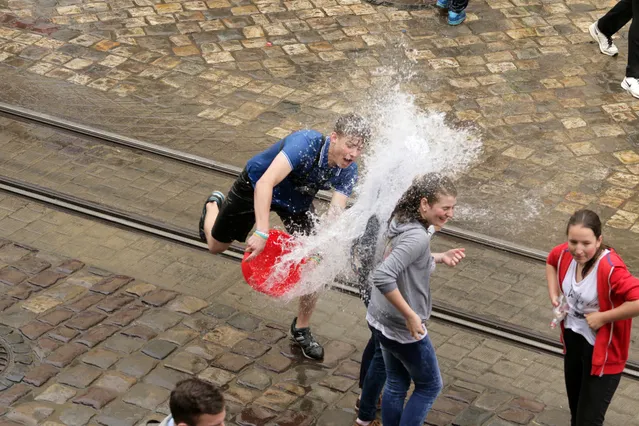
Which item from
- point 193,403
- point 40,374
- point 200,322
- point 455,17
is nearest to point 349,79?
point 455,17

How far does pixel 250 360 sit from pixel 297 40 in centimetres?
621

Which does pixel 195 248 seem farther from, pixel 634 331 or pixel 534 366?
pixel 634 331

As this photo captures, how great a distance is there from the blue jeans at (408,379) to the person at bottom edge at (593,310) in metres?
0.84

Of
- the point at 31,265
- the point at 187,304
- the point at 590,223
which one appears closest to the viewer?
the point at 590,223

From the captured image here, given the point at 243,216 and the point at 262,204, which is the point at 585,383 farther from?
the point at 243,216

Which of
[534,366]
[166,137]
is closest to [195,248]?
[166,137]

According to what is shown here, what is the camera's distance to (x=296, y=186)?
7375 mm

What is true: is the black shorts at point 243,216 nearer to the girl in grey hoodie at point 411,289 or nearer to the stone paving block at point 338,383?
the stone paving block at point 338,383

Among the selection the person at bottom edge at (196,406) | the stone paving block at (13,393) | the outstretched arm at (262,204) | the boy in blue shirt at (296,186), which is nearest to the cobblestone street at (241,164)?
the stone paving block at (13,393)

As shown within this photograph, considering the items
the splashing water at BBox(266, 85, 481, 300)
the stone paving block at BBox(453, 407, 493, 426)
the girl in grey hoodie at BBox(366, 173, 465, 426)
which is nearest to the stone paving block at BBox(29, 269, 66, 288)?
the splashing water at BBox(266, 85, 481, 300)

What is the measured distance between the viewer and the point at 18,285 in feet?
27.3

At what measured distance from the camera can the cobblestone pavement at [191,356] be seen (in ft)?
23.4

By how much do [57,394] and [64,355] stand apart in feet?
1.46

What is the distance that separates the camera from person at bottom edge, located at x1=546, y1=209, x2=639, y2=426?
6.11 metres
